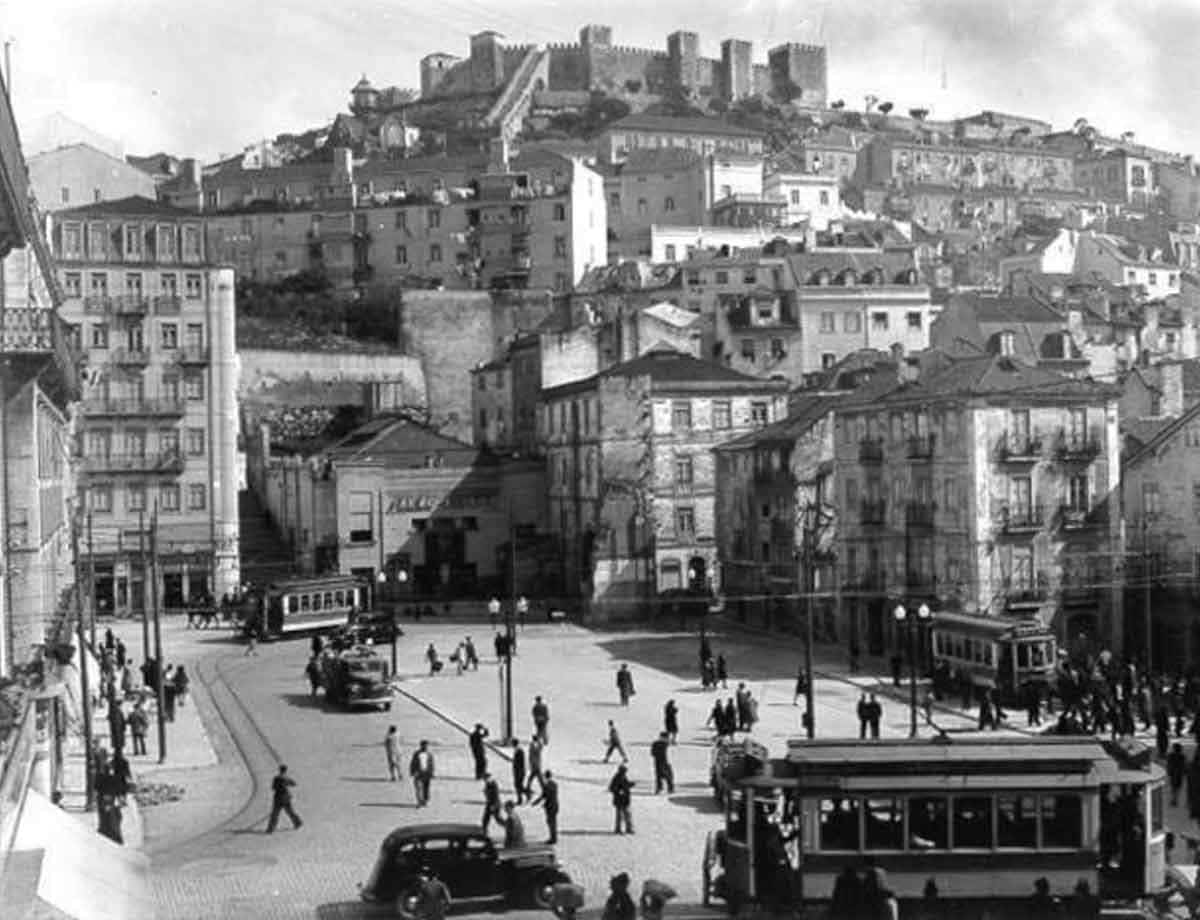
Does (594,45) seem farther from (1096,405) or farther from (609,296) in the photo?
(1096,405)

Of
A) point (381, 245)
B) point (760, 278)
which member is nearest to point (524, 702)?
point (760, 278)

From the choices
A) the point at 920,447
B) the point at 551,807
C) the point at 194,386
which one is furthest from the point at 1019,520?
the point at 194,386

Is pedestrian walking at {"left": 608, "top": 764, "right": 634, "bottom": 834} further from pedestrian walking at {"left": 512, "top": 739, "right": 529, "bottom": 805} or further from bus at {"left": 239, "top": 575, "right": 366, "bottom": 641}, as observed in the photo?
bus at {"left": 239, "top": 575, "right": 366, "bottom": 641}

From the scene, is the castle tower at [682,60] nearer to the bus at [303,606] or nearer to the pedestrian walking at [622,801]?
the bus at [303,606]

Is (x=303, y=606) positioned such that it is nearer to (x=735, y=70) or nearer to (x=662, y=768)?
(x=662, y=768)

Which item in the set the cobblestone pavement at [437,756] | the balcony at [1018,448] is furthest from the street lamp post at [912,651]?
the balcony at [1018,448]

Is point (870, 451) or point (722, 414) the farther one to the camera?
point (722, 414)

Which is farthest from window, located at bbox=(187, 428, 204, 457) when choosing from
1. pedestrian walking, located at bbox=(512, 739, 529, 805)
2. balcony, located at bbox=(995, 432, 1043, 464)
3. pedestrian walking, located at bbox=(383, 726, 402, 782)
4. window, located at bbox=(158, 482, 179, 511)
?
pedestrian walking, located at bbox=(512, 739, 529, 805)
